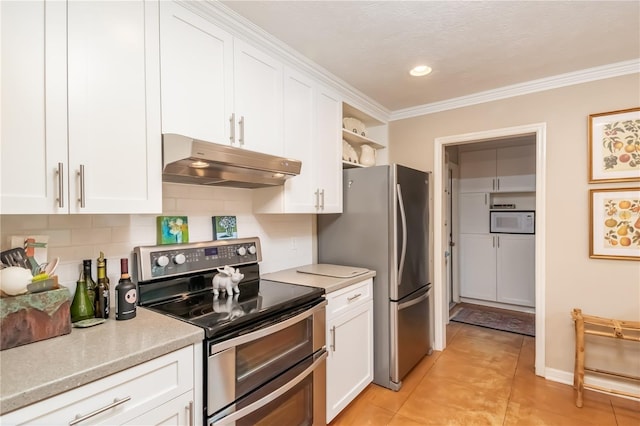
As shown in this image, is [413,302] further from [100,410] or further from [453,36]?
[100,410]

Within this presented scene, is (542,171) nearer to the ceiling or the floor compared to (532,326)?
nearer to the ceiling

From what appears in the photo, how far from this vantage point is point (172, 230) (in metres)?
1.78

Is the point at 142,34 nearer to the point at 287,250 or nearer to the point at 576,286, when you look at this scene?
the point at 287,250

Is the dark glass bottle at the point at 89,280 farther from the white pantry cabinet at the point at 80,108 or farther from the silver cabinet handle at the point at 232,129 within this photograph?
the silver cabinet handle at the point at 232,129

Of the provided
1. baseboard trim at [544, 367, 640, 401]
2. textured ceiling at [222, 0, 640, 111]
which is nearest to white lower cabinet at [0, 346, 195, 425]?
textured ceiling at [222, 0, 640, 111]

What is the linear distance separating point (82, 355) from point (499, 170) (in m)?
4.85

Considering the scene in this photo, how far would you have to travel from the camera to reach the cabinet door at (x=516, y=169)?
4254mm

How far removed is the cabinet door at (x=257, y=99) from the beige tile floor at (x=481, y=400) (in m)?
1.82

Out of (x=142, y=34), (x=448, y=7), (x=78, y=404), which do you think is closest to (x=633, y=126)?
(x=448, y=7)

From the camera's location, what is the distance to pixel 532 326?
12.4 feet

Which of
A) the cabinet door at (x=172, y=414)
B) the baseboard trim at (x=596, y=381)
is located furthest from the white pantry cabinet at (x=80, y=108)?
the baseboard trim at (x=596, y=381)

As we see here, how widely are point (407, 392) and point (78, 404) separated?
216 cm

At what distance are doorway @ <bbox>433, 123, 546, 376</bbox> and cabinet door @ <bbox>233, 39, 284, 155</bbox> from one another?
5.81 feet

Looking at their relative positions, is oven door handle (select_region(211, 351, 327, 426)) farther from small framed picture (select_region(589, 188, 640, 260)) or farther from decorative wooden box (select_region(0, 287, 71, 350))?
small framed picture (select_region(589, 188, 640, 260))
